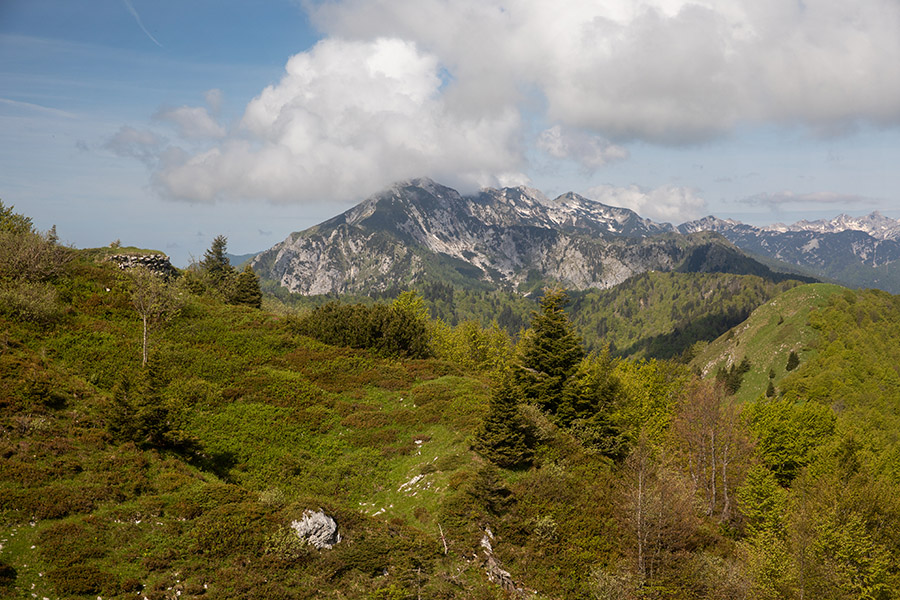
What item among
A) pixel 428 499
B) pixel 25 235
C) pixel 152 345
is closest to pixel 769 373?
pixel 428 499

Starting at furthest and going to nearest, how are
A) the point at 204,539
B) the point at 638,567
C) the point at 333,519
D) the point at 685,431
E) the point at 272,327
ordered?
the point at 272,327 → the point at 685,431 → the point at 638,567 → the point at 333,519 → the point at 204,539

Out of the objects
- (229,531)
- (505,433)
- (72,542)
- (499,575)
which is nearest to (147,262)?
(72,542)

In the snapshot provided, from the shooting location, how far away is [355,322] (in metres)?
54.6

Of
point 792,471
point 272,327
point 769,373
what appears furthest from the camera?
point 769,373

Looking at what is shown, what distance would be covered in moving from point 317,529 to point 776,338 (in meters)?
195

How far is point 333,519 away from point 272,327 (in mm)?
34546

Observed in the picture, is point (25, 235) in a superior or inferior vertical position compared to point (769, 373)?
superior

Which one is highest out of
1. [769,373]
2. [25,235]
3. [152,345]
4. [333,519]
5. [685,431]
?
[25,235]

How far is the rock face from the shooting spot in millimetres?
20938

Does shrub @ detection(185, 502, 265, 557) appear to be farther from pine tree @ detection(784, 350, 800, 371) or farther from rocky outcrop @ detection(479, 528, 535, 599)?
pine tree @ detection(784, 350, 800, 371)

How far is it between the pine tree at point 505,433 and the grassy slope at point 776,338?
149932 mm

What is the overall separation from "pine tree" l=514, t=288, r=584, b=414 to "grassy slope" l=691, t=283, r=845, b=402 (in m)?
137

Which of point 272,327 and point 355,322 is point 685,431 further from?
point 272,327

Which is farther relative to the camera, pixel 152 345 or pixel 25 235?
pixel 25 235
